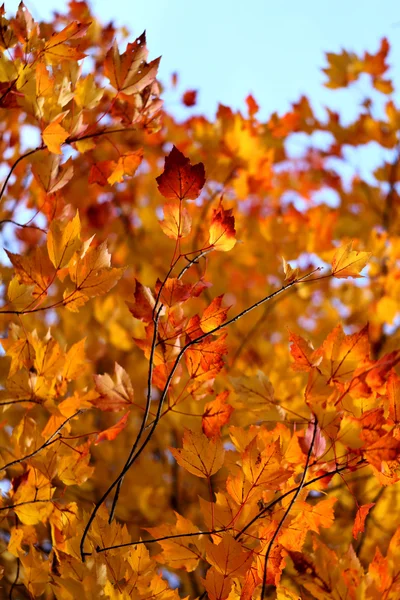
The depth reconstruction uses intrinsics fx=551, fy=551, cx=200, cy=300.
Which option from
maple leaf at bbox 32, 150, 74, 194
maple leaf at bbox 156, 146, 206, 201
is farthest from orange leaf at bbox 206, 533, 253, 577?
maple leaf at bbox 32, 150, 74, 194

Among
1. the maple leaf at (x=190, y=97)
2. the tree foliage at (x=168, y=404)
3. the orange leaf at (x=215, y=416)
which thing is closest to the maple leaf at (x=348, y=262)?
the tree foliage at (x=168, y=404)

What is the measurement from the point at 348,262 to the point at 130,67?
1.30 feet

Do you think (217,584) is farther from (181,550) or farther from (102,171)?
(102,171)

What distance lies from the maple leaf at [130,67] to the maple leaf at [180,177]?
0.21 metres

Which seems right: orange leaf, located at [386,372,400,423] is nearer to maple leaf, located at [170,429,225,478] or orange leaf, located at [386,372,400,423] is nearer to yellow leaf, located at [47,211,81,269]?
maple leaf, located at [170,429,225,478]

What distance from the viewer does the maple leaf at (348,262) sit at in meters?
0.63

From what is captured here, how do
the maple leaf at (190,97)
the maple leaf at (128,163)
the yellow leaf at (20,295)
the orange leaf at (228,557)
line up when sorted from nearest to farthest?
the orange leaf at (228,557) → the yellow leaf at (20,295) → the maple leaf at (128,163) → the maple leaf at (190,97)

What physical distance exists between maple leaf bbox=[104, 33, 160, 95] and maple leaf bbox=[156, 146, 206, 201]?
212 mm

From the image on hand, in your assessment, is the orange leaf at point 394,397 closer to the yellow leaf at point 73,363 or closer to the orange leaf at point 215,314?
the orange leaf at point 215,314

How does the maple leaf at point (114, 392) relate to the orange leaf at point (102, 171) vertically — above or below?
below

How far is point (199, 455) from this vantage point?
61cm

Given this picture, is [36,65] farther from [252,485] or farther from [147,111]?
[252,485]

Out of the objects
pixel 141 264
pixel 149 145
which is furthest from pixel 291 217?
pixel 149 145

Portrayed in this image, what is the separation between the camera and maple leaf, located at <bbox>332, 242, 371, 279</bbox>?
2.07 ft
